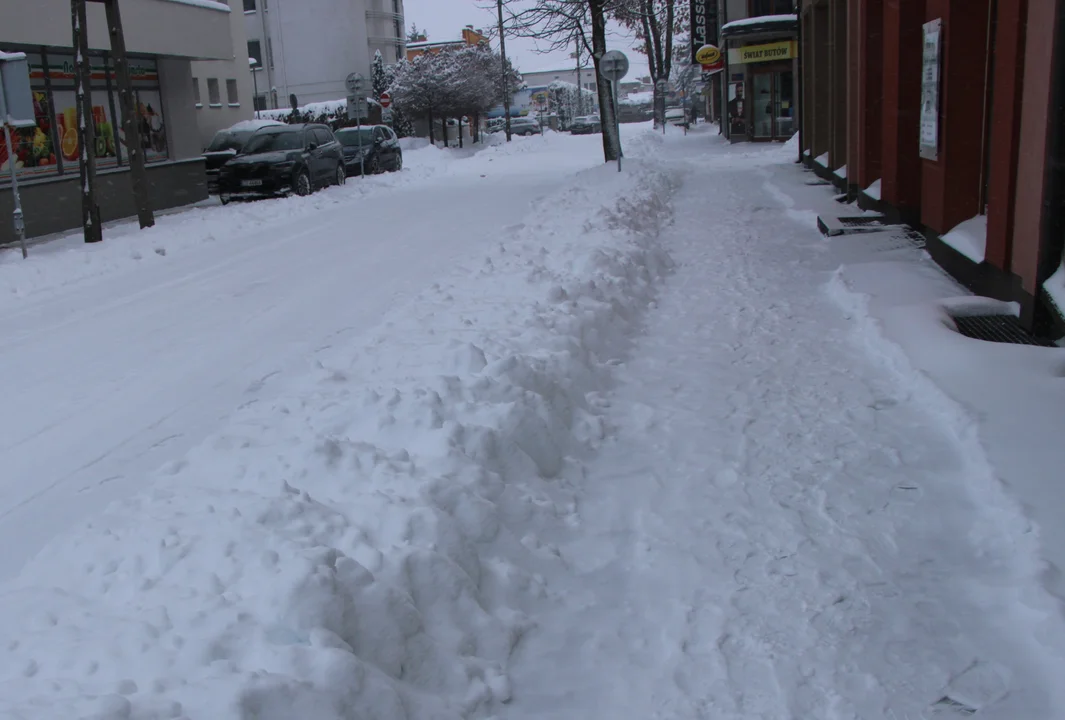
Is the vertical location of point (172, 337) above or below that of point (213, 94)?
below

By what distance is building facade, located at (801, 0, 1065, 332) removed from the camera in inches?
279

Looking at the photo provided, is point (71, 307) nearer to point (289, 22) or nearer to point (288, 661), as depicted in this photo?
point (288, 661)

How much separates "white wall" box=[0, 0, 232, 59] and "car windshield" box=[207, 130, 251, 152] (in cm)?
349

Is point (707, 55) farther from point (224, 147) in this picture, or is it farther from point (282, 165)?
point (282, 165)

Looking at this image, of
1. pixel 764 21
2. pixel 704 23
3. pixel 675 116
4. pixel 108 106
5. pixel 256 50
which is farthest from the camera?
pixel 675 116

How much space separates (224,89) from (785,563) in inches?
1345

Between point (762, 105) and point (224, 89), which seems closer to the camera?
point (224, 89)

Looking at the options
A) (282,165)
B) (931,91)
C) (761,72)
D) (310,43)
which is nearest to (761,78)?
(761,72)

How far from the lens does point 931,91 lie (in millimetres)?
10531

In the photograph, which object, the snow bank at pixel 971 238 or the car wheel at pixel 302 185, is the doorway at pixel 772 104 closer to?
the car wheel at pixel 302 185

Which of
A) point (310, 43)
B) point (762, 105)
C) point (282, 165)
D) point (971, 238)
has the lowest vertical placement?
point (971, 238)

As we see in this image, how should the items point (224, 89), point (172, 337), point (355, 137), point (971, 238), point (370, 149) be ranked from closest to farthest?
point (172, 337) → point (971, 238) → point (370, 149) → point (355, 137) → point (224, 89)

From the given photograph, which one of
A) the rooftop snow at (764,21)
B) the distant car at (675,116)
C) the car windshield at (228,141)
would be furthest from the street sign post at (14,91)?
the distant car at (675,116)

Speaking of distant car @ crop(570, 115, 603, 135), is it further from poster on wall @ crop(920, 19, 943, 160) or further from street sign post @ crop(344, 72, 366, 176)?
poster on wall @ crop(920, 19, 943, 160)
